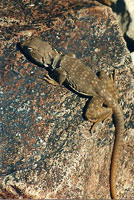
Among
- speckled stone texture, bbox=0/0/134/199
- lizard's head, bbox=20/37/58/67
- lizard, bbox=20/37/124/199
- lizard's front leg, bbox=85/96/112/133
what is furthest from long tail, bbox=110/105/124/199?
lizard's head, bbox=20/37/58/67

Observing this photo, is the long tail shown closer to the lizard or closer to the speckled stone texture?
the lizard

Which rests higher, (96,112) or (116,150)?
(96,112)

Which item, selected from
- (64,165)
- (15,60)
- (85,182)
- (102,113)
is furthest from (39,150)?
(15,60)

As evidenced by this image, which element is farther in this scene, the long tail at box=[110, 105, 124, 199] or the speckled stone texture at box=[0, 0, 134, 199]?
the long tail at box=[110, 105, 124, 199]

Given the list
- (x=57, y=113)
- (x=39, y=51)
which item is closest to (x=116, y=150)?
(x=57, y=113)

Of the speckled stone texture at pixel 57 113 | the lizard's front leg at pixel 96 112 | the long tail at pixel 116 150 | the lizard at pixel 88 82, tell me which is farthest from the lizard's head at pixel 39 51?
the long tail at pixel 116 150

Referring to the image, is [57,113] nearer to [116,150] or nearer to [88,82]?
[88,82]
